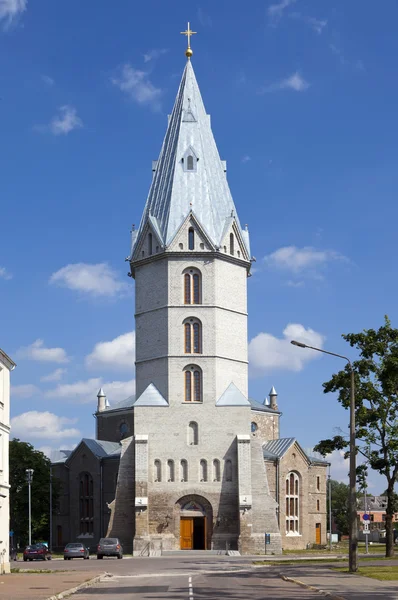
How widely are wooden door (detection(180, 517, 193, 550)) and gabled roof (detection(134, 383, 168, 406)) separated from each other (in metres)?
8.67

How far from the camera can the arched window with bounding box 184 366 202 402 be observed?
70.8m

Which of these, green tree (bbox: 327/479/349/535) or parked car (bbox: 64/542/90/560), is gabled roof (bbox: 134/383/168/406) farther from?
green tree (bbox: 327/479/349/535)

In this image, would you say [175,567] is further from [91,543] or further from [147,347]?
[91,543]

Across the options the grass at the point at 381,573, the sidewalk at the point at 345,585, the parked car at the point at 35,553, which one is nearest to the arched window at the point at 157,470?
the parked car at the point at 35,553

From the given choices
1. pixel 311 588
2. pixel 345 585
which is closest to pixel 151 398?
pixel 345 585

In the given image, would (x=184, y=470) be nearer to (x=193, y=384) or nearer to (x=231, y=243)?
(x=193, y=384)

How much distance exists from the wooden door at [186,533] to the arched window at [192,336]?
12.7 metres

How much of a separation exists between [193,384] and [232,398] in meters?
3.15

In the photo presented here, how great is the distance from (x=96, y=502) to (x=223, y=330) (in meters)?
19.5

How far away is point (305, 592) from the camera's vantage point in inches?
1030

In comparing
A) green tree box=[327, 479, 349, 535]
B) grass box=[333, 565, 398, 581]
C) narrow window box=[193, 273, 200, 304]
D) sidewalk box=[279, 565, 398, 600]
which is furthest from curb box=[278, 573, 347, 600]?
green tree box=[327, 479, 349, 535]

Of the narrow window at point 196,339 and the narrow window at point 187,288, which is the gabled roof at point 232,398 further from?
the narrow window at point 187,288

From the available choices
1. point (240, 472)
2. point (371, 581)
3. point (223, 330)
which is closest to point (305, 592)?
point (371, 581)

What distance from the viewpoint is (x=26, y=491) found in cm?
8531
